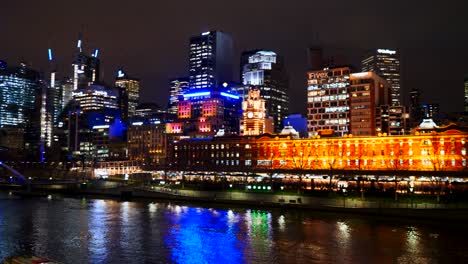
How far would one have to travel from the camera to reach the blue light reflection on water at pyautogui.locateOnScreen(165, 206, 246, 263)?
164 feet

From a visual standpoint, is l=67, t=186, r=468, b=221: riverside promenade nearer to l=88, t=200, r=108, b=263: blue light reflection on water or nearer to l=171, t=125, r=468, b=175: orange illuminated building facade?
l=171, t=125, r=468, b=175: orange illuminated building facade

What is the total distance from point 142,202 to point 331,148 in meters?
61.9

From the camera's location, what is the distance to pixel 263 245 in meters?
56.4

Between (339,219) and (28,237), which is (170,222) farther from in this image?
(339,219)

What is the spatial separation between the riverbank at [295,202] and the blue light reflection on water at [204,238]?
1527 cm

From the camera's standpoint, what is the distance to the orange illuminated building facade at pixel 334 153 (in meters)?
127

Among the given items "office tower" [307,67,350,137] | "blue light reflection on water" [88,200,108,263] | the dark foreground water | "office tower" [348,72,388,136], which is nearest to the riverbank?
the dark foreground water

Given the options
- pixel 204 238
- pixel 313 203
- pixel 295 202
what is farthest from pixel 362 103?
pixel 204 238

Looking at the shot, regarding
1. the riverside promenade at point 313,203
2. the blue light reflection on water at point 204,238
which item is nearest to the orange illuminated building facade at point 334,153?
the riverside promenade at point 313,203

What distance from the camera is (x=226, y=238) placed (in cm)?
6112

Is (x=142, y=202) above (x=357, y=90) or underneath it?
underneath

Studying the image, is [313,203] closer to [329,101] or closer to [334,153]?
[334,153]

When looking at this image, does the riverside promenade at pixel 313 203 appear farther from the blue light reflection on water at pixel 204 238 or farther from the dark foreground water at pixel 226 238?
the blue light reflection on water at pixel 204 238

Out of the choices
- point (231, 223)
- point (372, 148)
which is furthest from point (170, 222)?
point (372, 148)
